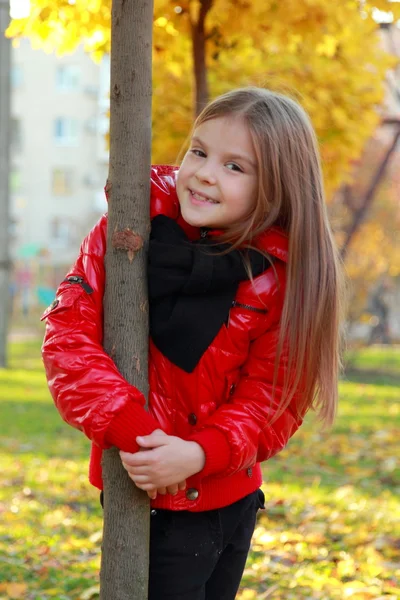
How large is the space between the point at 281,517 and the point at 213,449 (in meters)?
2.71

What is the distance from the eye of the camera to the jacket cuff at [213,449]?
1767mm

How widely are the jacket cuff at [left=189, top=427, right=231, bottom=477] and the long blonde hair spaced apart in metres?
0.17

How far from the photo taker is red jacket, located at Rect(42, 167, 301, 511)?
1.73m

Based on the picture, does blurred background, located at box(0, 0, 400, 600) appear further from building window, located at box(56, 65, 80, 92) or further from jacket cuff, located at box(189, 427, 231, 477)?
building window, located at box(56, 65, 80, 92)

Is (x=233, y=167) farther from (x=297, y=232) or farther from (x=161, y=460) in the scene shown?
(x=161, y=460)

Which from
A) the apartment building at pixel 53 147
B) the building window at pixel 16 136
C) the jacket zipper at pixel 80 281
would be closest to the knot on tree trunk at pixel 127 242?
the jacket zipper at pixel 80 281

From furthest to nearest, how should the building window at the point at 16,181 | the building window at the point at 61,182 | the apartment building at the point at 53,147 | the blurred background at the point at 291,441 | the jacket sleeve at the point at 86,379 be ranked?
the building window at the point at 61,182, the apartment building at the point at 53,147, the building window at the point at 16,181, the blurred background at the point at 291,441, the jacket sleeve at the point at 86,379

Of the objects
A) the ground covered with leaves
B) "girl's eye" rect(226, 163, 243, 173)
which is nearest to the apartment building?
the ground covered with leaves

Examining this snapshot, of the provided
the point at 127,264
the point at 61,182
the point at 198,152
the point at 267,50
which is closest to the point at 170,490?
the point at 127,264

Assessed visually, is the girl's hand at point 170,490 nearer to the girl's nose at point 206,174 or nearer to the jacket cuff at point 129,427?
the jacket cuff at point 129,427

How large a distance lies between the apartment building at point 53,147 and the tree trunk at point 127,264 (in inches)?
1461

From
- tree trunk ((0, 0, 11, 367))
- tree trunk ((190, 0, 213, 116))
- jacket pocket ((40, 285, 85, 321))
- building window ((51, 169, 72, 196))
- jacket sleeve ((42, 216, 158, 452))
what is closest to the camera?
jacket sleeve ((42, 216, 158, 452))

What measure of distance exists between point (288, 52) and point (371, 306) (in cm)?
1400

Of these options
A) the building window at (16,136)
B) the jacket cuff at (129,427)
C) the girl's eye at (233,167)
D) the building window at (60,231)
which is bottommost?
the building window at (60,231)
